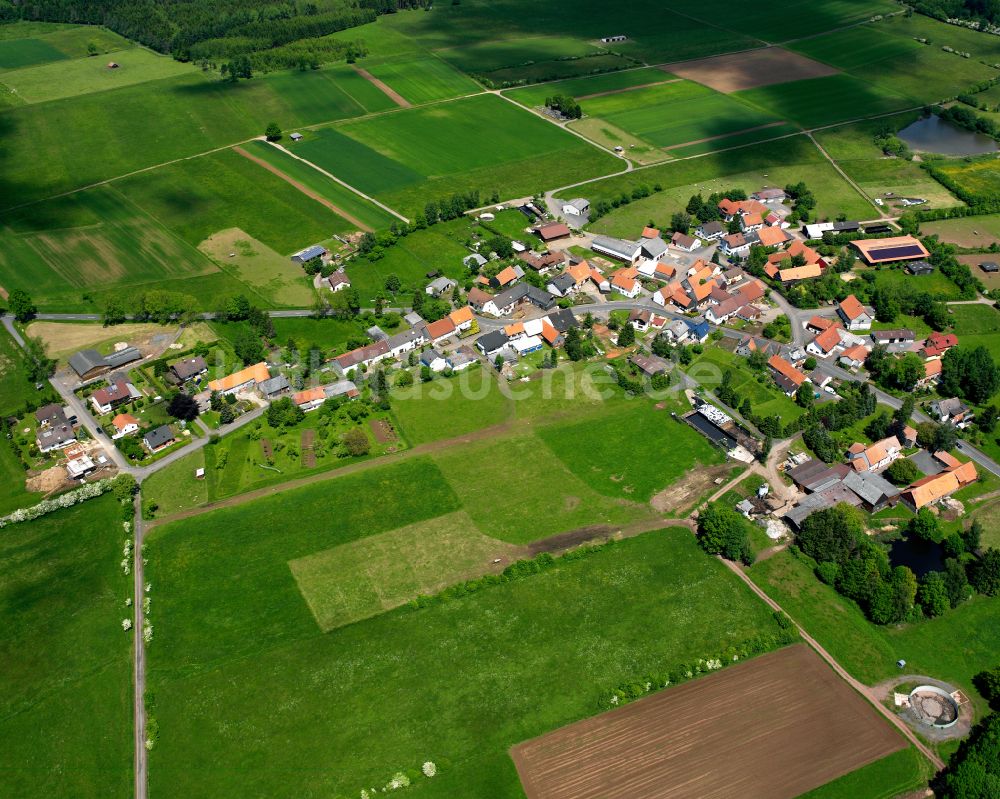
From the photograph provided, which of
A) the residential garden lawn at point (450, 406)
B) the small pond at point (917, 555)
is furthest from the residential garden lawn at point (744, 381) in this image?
the residential garden lawn at point (450, 406)

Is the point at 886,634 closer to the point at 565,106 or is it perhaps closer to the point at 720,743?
the point at 720,743

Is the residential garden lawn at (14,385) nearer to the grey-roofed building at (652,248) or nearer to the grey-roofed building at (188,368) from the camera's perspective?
the grey-roofed building at (188,368)

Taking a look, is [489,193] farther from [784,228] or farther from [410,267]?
[784,228]

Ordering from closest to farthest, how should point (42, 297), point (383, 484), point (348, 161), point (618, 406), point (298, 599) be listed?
point (298, 599) → point (383, 484) → point (618, 406) → point (42, 297) → point (348, 161)

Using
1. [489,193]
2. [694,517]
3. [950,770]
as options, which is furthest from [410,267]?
[950,770]

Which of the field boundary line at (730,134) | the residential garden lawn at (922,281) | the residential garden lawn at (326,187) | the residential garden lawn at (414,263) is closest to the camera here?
the residential garden lawn at (922,281)

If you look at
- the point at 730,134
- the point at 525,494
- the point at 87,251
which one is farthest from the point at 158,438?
the point at 730,134
